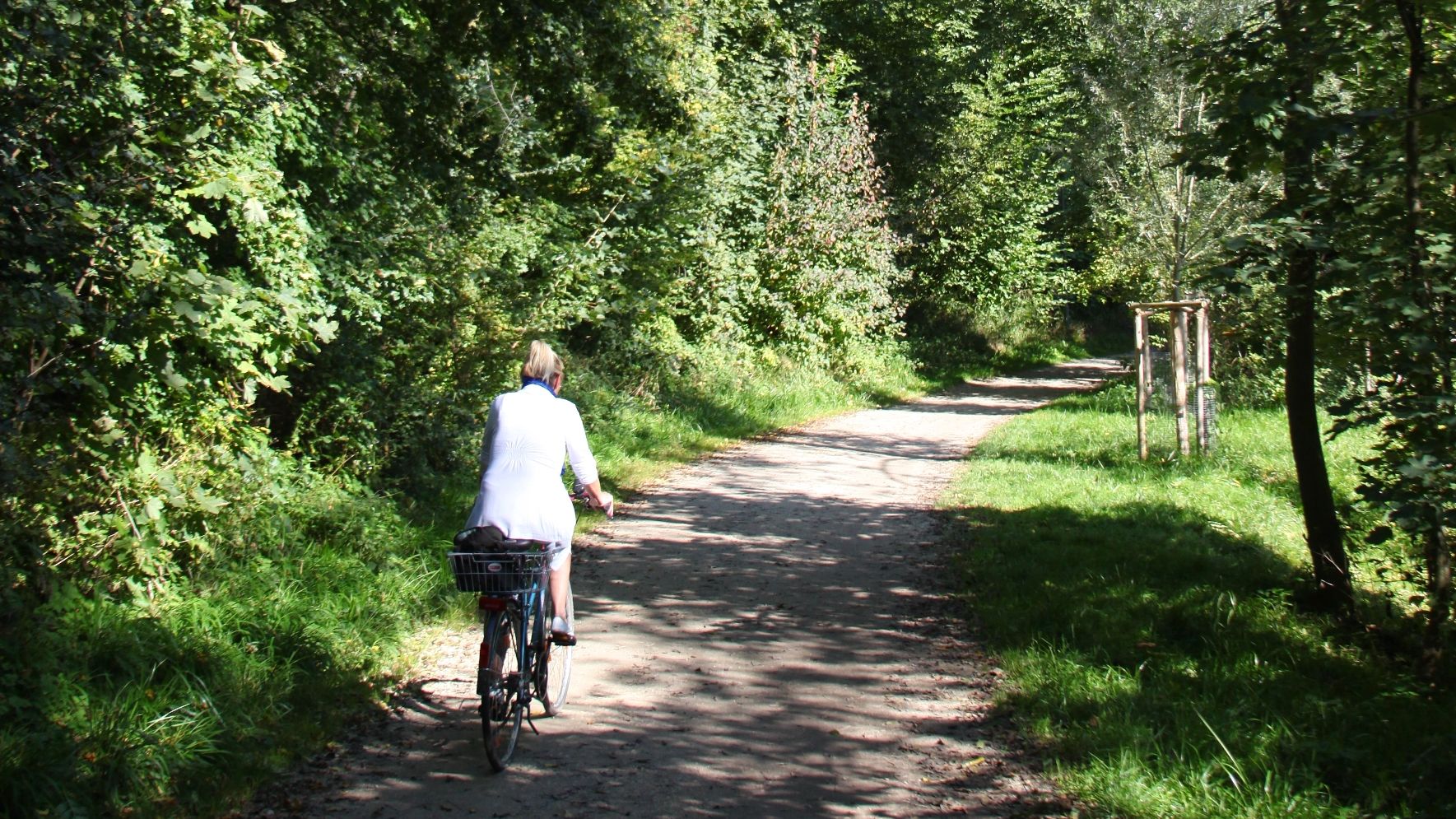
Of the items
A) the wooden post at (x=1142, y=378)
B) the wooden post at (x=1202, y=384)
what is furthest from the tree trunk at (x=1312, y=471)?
the wooden post at (x=1142, y=378)

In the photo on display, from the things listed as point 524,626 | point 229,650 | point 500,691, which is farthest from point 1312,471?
point 229,650

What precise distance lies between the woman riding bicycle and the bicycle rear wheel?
12 cm

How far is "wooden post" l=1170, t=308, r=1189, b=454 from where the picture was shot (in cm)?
1398

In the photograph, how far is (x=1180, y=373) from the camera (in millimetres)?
13984

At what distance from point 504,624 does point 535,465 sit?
761mm

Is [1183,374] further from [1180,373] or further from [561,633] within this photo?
[561,633]

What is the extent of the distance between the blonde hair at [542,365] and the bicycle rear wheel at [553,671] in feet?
3.58

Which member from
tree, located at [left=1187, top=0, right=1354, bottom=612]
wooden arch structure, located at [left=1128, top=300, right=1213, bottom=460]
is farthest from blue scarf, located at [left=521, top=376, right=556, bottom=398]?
wooden arch structure, located at [left=1128, top=300, right=1213, bottom=460]

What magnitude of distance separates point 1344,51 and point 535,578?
18.2 feet

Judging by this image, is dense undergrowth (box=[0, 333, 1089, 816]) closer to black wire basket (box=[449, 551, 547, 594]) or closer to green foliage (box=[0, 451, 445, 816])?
green foliage (box=[0, 451, 445, 816])

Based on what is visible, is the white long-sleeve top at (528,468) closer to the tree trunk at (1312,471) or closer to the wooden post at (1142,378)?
the tree trunk at (1312,471)

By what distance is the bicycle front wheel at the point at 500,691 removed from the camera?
5391 mm

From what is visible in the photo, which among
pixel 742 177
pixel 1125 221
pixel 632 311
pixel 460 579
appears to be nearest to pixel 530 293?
pixel 632 311

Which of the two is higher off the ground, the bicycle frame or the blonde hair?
the blonde hair
